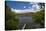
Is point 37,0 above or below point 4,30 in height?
above

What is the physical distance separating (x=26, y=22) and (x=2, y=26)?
26 centimetres

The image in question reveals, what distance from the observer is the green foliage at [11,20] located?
0.98m

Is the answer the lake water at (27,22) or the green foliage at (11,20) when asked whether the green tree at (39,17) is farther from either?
the green foliage at (11,20)

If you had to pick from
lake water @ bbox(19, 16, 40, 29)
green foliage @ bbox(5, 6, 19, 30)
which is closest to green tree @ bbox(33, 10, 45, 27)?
lake water @ bbox(19, 16, 40, 29)

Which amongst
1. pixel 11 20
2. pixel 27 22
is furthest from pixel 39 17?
pixel 11 20

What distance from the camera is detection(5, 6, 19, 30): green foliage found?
979 mm

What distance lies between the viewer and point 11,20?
989 millimetres

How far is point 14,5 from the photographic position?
0.99 metres

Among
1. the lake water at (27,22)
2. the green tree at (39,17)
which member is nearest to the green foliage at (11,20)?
the lake water at (27,22)

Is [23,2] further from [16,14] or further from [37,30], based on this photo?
[37,30]

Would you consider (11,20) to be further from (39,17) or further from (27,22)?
(39,17)

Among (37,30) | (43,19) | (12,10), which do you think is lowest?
(37,30)

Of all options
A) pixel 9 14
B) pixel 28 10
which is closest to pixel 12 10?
pixel 9 14

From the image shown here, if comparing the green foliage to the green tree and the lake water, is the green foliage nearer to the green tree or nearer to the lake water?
the lake water
